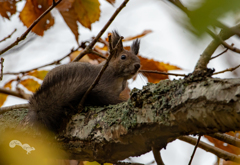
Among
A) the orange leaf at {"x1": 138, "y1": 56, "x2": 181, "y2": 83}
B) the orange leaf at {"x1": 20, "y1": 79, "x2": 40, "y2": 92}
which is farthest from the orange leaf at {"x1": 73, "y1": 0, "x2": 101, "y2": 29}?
the orange leaf at {"x1": 20, "y1": 79, "x2": 40, "y2": 92}

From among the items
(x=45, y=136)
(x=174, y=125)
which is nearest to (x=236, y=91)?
(x=174, y=125)

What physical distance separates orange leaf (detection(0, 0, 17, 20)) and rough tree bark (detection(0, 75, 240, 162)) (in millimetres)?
1652

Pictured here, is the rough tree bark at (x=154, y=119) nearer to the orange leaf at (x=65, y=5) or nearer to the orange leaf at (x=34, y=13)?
the orange leaf at (x=65, y=5)

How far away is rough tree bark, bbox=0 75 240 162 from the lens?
1.21 m

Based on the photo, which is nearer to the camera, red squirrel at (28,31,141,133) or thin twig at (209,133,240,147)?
thin twig at (209,133,240,147)

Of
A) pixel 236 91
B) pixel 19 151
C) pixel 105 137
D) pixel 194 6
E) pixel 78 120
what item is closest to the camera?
pixel 194 6

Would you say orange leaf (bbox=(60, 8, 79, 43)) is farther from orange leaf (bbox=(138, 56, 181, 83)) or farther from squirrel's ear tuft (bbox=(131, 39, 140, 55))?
squirrel's ear tuft (bbox=(131, 39, 140, 55))

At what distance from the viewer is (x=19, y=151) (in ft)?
5.47

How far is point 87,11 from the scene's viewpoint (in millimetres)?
2898

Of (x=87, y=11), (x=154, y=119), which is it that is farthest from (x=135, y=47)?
(x=154, y=119)

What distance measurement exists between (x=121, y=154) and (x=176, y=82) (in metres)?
0.69

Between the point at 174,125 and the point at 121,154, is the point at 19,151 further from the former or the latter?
the point at 174,125

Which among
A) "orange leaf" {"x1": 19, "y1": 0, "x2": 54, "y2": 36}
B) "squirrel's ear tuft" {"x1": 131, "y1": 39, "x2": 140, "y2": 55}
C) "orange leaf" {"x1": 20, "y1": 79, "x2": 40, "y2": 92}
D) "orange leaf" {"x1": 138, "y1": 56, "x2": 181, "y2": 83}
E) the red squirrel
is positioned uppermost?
"squirrel's ear tuft" {"x1": 131, "y1": 39, "x2": 140, "y2": 55}

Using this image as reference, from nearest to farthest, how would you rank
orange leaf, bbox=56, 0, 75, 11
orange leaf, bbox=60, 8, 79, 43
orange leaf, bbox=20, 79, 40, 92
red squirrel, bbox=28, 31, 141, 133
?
1. red squirrel, bbox=28, 31, 141, 133
2. orange leaf, bbox=56, 0, 75, 11
3. orange leaf, bbox=60, 8, 79, 43
4. orange leaf, bbox=20, 79, 40, 92
